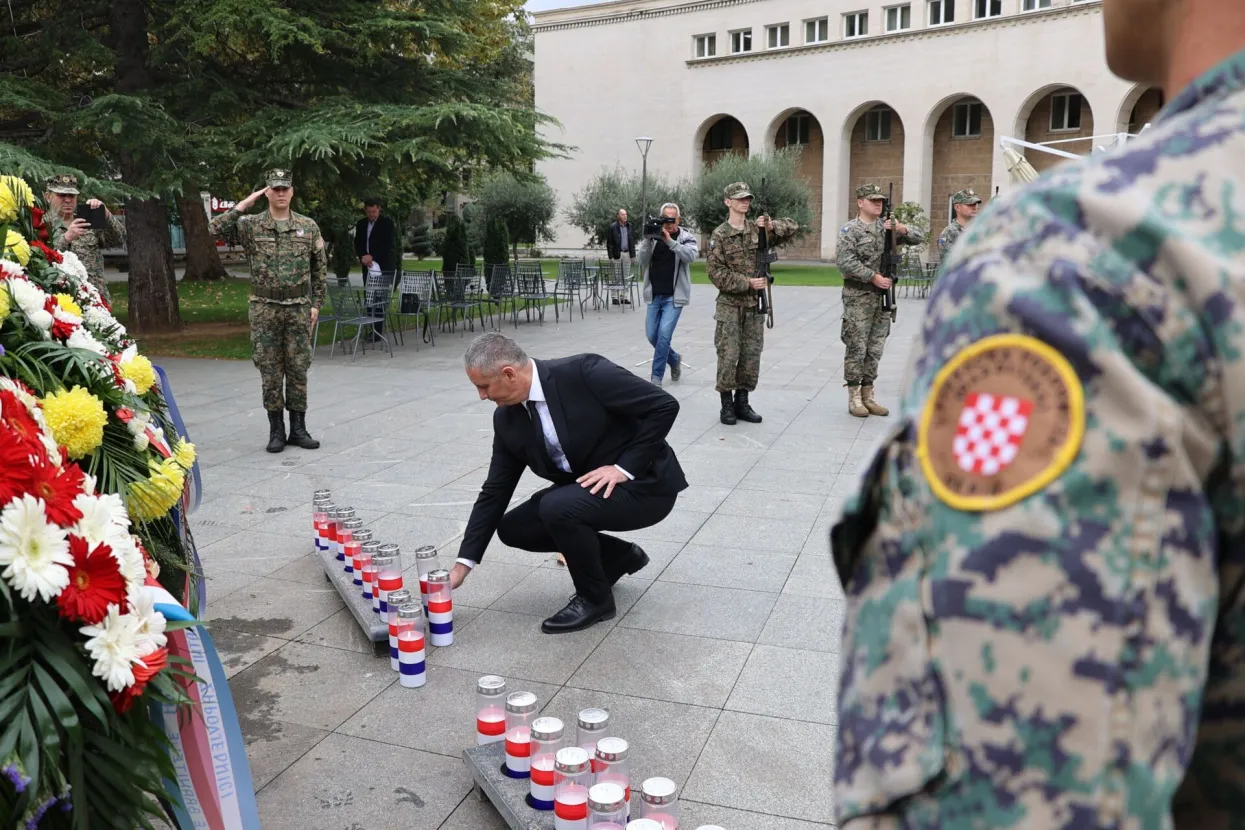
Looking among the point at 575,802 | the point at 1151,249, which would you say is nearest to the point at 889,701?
the point at 1151,249

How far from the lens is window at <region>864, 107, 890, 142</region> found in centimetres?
4453

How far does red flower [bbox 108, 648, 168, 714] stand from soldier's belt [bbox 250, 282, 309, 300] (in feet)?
22.6

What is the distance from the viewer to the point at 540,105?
5091 centimetres

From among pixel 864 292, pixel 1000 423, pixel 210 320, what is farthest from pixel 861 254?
pixel 210 320

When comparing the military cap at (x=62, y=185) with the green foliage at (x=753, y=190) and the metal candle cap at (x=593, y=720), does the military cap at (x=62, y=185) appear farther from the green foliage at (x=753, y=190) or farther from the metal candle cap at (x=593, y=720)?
the green foliage at (x=753, y=190)

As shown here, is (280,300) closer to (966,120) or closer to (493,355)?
(493,355)

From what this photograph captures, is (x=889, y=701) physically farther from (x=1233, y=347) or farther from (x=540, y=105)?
(x=540, y=105)

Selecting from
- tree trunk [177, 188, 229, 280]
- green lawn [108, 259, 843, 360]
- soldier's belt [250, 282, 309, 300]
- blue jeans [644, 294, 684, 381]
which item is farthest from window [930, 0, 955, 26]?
soldier's belt [250, 282, 309, 300]

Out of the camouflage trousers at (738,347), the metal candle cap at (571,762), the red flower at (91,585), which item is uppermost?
the red flower at (91,585)

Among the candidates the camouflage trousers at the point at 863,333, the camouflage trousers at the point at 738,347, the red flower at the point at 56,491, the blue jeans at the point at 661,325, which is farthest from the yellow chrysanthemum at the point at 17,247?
the blue jeans at the point at 661,325

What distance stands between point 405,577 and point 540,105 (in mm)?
48279

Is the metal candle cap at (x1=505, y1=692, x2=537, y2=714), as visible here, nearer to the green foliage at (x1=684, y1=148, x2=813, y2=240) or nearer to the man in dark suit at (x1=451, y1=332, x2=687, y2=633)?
the man in dark suit at (x1=451, y1=332, x2=687, y2=633)

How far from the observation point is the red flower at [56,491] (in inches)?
79.5

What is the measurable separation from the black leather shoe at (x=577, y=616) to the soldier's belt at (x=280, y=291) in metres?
4.92
